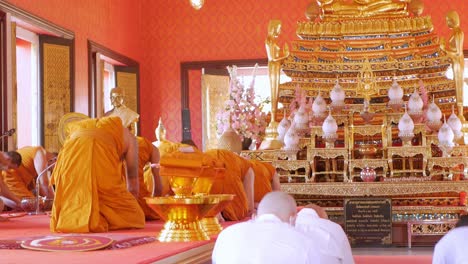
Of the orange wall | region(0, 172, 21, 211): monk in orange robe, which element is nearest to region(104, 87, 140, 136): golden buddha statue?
region(0, 172, 21, 211): monk in orange robe

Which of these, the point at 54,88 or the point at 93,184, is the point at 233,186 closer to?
the point at 93,184

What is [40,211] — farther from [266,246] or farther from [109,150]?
[266,246]

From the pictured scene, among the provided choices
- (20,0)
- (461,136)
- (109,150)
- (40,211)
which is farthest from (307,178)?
(20,0)

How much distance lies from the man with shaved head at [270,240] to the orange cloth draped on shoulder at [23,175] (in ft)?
18.7

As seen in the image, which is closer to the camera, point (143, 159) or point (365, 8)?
point (143, 159)

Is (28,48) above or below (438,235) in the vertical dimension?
above

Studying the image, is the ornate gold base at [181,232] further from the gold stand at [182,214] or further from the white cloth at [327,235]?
the white cloth at [327,235]

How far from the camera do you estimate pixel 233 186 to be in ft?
21.6

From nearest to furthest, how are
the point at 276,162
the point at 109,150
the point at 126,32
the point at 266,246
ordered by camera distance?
the point at 266,246 → the point at 109,150 → the point at 276,162 → the point at 126,32

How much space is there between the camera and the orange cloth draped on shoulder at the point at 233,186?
653 cm

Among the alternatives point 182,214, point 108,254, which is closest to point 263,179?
point 182,214

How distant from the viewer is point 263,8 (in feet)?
41.2

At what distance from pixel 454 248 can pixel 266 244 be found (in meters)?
0.62

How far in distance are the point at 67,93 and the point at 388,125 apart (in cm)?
386
